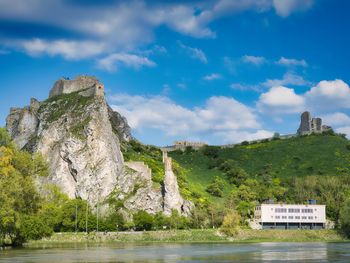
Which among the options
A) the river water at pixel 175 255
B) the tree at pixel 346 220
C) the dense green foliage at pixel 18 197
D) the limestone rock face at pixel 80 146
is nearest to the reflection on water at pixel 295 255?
the river water at pixel 175 255

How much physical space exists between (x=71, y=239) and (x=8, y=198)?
4784cm

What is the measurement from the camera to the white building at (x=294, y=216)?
17325cm

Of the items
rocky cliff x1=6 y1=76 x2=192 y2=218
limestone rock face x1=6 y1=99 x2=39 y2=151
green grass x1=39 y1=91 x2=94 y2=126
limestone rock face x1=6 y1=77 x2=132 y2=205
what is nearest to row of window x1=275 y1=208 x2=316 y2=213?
rocky cliff x1=6 y1=76 x2=192 y2=218

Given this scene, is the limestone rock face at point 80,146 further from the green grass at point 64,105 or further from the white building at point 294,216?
the white building at point 294,216

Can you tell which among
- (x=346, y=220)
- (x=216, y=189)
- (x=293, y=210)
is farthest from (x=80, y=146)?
(x=346, y=220)

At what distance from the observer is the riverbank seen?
5129 inches

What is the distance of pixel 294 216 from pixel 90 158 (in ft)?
206

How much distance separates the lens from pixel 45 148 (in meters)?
179

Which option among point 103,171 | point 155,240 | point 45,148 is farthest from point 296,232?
point 45,148

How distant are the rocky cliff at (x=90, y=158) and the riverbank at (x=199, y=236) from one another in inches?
825

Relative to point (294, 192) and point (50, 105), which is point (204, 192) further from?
point (50, 105)

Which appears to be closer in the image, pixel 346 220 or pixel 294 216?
pixel 346 220

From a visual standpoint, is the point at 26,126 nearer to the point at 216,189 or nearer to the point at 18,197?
the point at 216,189

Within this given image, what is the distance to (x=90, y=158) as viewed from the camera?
174 meters
